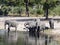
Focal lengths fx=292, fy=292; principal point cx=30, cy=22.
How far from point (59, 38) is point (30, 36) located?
3.44 meters

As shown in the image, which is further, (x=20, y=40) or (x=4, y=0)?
(x=4, y=0)

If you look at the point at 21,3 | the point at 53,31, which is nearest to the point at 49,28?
the point at 53,31

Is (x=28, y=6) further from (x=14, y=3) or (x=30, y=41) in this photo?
(x=30, y=41)

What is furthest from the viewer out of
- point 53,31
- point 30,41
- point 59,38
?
point 53,31

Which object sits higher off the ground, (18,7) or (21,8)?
(18,7)

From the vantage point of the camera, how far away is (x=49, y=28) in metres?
39.4

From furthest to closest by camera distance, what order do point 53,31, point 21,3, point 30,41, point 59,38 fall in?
point 21,3
point 53,31
point 59,38
point 30,41

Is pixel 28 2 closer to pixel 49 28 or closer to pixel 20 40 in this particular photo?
pixel 49 28

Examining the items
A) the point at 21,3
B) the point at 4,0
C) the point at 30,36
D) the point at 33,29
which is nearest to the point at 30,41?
the point at 30,36

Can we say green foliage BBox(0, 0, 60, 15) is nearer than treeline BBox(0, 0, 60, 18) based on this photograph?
Yes

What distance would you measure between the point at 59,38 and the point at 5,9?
3998cm

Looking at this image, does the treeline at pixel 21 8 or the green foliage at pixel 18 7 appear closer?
the green foliage at pixel 18 7

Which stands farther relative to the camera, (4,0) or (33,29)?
(4,0)

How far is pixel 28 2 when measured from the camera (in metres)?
68.4
